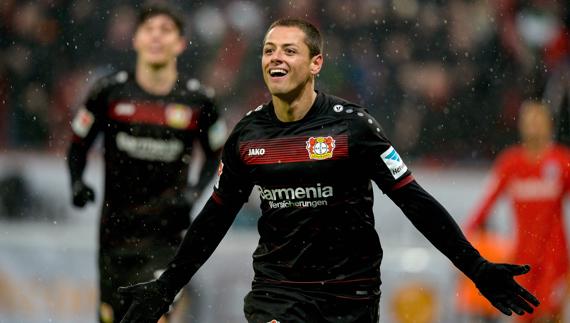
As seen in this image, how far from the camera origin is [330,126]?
16.2 feet

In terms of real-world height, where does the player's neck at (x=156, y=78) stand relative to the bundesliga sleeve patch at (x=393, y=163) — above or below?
above

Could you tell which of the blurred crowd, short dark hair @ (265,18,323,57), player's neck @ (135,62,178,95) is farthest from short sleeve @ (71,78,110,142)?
the blurred crowd

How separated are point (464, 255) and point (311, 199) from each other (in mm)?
705

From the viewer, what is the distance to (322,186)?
4.88 meters

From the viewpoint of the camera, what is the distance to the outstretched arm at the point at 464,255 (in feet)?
15.3

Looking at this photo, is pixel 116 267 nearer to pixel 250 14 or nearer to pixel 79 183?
pixel 79 183

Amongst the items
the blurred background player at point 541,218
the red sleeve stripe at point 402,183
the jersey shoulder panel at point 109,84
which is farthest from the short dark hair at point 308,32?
the blurred background player at point 541,218

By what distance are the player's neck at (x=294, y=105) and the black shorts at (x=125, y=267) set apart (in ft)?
7.00

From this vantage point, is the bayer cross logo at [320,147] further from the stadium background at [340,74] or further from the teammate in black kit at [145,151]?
the stadium background at [340,74]

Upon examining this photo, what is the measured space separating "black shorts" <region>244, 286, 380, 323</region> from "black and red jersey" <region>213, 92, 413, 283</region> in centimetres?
7

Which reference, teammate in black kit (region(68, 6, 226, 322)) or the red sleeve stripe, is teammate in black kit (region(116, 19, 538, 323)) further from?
teammate in black kit (region(68, 6, 226, 322))

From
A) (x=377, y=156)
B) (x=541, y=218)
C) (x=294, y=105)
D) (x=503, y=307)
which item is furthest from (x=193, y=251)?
(x=541, y=218)

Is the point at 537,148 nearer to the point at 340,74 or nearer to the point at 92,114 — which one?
the point at 340,74

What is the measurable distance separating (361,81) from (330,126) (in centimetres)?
700
